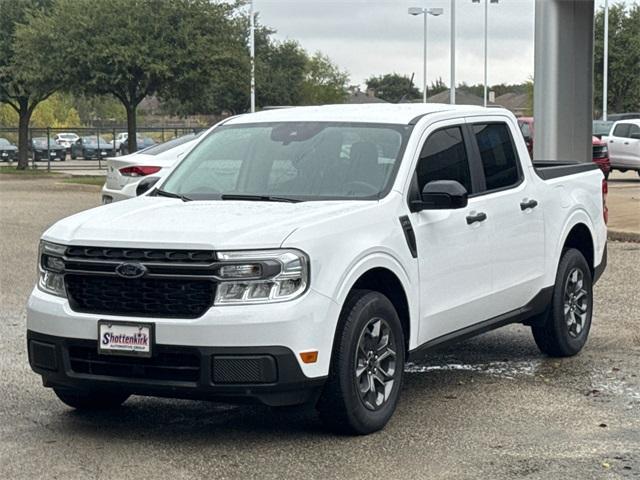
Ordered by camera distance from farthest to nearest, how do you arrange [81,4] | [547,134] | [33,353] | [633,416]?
[81,4]
[547,134]
[633,416]
[33,353]

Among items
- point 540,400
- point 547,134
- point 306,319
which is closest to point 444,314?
point 540,400

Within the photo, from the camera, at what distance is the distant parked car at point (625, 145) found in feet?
105

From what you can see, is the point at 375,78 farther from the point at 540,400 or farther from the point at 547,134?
the point at 540,400

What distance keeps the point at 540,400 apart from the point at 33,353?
3.09 metres

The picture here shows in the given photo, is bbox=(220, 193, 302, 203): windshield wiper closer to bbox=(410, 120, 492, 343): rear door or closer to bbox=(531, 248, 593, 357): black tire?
bbox=(410, 120, 492, 343): rear door

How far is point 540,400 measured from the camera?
736 centimetres

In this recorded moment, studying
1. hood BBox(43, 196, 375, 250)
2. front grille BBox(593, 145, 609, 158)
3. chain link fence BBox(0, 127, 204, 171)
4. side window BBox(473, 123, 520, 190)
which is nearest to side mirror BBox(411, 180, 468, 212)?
hood BBox(43, 196, 375, 250)

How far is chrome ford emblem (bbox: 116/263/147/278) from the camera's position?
6.05 metres

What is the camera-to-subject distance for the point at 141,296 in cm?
608

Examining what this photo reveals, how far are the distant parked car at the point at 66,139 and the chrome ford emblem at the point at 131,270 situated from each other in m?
50.0

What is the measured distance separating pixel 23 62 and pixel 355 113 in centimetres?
2968

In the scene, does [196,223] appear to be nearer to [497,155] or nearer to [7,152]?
[497,155]

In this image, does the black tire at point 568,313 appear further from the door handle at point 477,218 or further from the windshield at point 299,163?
the windshield at point 299,163

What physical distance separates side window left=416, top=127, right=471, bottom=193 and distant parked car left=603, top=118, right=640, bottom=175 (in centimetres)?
2541
